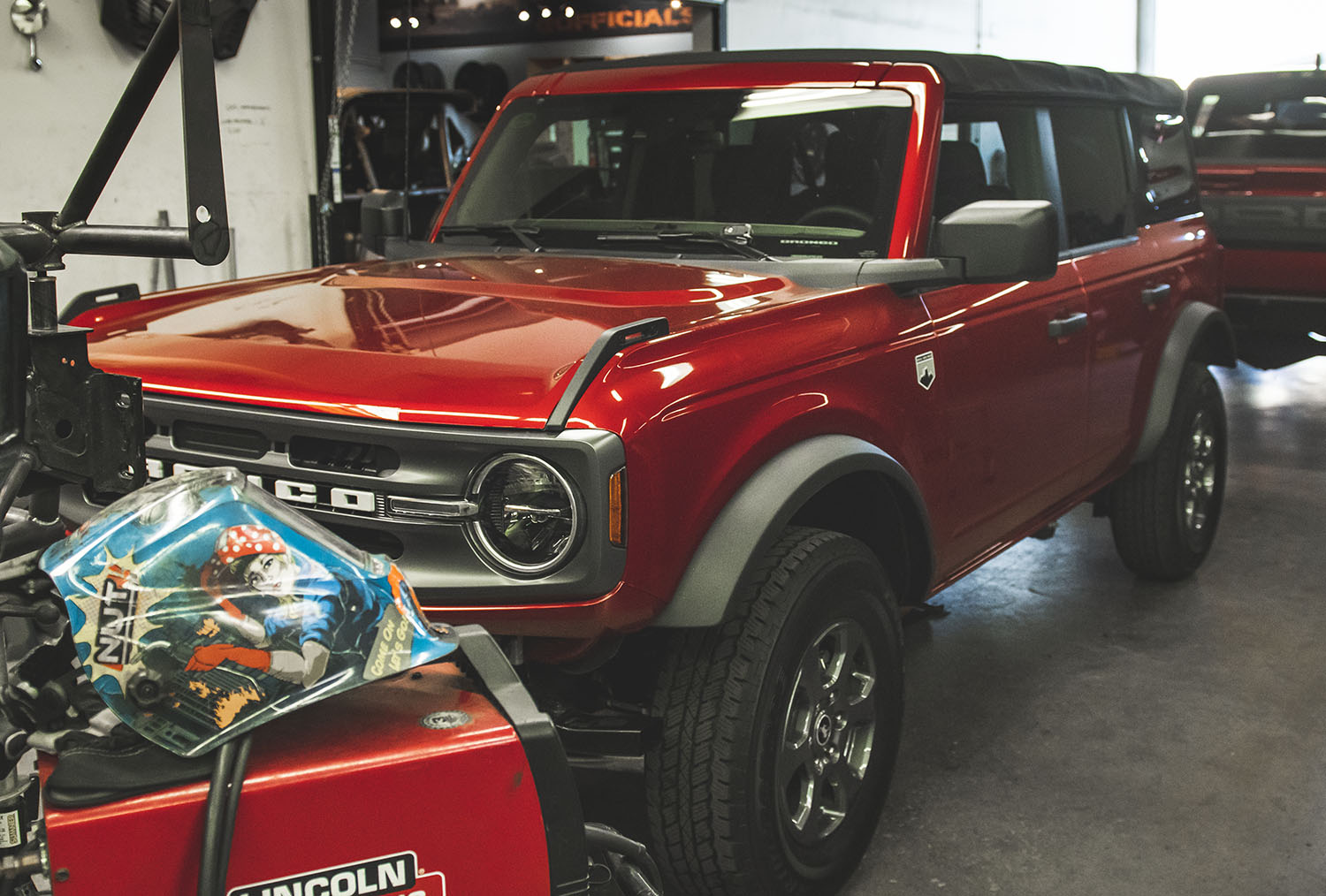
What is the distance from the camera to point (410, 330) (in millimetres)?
2406

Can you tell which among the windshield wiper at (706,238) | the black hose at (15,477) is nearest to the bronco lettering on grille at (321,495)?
the black hose at (15,477)

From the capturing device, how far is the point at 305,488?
87.5 inches

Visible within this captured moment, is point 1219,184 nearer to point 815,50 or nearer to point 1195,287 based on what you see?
point 1195,287

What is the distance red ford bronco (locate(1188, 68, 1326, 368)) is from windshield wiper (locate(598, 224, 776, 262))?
Result: 14.6ft

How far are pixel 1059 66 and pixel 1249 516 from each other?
256 cm

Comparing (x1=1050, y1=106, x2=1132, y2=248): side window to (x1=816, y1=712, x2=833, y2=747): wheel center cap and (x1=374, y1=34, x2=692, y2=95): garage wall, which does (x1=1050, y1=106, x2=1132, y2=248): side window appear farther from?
(x1=374, y1=34, x2=692, y2=95): garage wall

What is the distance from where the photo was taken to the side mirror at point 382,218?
3.72 meters

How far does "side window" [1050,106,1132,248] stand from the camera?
3.75 meters

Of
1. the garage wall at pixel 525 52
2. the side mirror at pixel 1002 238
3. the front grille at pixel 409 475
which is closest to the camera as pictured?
the front grille at pixel 409 475

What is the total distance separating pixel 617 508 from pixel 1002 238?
1.19 m

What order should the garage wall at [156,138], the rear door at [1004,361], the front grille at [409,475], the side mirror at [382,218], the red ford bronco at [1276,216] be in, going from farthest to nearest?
the red ford bronco at [1276,216]
the garage wall at [156,138]
the side mirror at [382,218]
the rear door at [1004,361]
the front grille at [409,475]

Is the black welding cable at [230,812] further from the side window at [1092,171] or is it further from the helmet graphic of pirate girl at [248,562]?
the side window at [1092,171]

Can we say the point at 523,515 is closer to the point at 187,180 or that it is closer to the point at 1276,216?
the point at 187,180

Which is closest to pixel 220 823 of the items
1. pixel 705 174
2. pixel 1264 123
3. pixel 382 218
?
pixel 705 174
